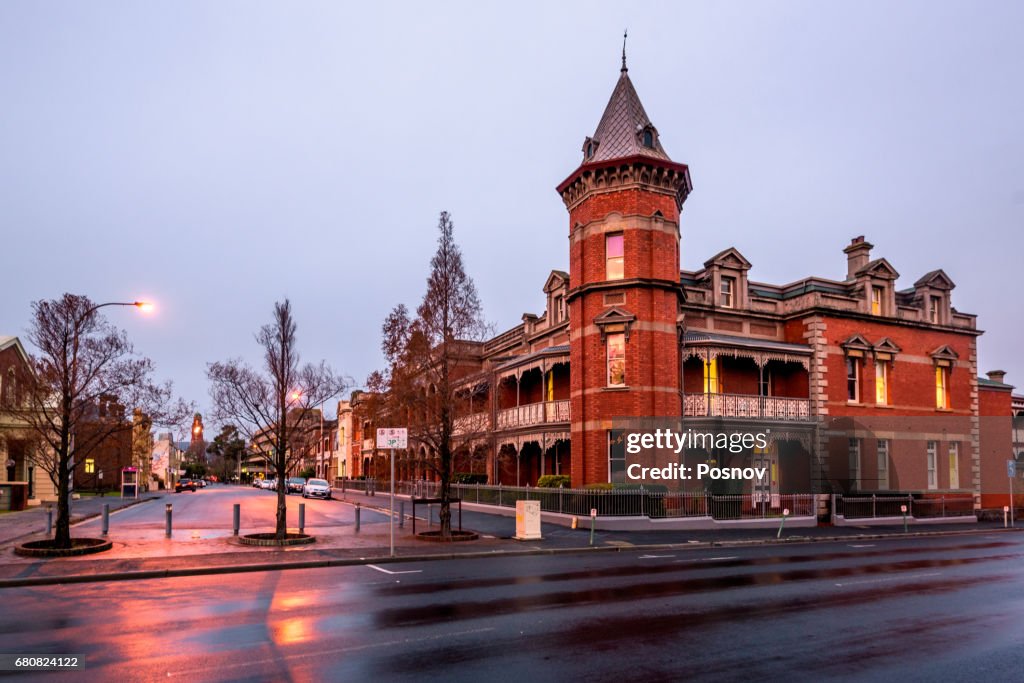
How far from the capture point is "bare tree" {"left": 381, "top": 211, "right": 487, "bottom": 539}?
955 inches

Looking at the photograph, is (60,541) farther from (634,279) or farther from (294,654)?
(634,279)

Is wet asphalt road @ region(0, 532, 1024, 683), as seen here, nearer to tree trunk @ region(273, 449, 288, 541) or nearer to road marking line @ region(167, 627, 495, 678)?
road marking line @ region(167, 627, 495, 678)

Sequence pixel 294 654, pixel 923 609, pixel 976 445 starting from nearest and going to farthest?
pixel 294 654, pixel 923 609, pixel 976 445

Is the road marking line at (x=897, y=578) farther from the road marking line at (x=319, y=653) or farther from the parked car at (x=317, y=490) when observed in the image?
the parked car at (x=317, y=490)

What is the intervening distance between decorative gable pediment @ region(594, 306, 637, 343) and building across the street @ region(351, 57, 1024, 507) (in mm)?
88

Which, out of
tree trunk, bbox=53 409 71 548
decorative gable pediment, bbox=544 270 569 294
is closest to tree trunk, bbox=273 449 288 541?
tree trunk, bbox=53 409 71 548

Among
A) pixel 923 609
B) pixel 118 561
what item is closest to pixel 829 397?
pixel 923 609

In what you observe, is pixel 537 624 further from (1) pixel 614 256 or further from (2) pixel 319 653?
(1) pixel 614 256

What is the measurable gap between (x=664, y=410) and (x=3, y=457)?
3622cm

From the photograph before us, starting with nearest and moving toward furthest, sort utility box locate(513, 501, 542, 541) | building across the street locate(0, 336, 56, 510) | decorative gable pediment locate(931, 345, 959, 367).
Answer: utility box locate(513, 501, 542, 541), building across the street locate(0, 336, 56, 510), decorative gable pediment locate(931, 345, 959, 367)

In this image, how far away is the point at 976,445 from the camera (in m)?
39.8

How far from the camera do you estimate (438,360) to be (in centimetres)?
2448

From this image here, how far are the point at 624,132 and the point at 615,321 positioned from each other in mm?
8284

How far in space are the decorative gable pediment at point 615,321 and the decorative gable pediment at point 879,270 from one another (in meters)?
14.4
